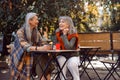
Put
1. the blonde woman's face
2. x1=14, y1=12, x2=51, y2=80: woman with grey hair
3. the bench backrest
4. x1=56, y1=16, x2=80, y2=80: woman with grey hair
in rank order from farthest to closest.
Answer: the bench backrest
the blonde woman's face
x1=56, y1=16, x2=80, y2=80: woman with grey hair
x1=14, y1=12, x2=51, y2=80: woman with grey hair

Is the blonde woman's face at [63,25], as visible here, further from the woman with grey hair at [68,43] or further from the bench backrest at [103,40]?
the bench backrest at [103,40]

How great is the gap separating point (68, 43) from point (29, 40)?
0.63 m

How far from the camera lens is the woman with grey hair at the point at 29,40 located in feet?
15.2

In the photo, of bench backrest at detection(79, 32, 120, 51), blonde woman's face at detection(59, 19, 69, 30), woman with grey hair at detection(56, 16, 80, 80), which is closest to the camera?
woman with grey hair at detection(56, 16, 80, 80)

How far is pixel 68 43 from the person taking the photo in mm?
4738

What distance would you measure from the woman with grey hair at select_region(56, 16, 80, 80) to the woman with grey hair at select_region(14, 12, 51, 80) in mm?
283

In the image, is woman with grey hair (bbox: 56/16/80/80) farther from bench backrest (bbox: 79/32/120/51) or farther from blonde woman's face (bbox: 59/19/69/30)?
bench backrest (bbox: 79/32/120/51)

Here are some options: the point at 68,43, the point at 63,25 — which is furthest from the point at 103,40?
the point at 68,43

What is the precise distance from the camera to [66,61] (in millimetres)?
4680

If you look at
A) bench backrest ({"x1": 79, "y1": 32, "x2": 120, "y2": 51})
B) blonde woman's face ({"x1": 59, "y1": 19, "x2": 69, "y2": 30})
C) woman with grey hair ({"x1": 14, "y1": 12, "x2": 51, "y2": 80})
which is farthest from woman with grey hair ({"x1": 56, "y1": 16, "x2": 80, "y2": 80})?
bench backrest ({"x1": 79, "y1": 32, "x2": 120, "y2": 51})

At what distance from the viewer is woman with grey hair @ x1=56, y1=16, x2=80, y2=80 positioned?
15.7 ft

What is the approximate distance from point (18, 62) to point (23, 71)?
159 millimetres

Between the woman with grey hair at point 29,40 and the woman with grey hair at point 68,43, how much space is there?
283mm

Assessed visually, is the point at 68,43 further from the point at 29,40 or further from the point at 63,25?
the point at 29,40
